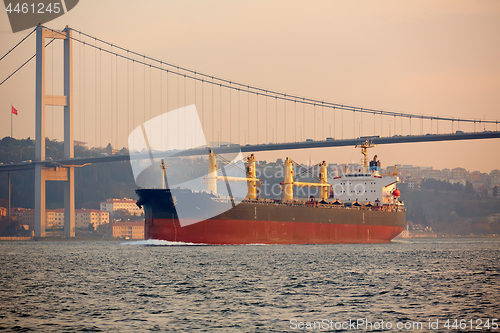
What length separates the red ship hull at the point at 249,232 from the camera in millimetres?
33750

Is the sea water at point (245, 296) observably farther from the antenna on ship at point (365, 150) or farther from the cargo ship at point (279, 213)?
the antenna on ship at point (365, 150)

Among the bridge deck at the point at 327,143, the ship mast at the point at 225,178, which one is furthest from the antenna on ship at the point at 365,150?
the ship mast at the point at 225,178

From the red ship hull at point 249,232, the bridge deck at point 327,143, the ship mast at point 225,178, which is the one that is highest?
the bridge deck at point 327,143

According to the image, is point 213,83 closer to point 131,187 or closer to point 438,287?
point 438,287

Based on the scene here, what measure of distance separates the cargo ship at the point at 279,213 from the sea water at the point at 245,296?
7911mm

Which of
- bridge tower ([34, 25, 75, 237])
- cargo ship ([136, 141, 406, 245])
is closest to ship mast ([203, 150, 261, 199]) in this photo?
cargo ship ([136, 141, 406, 245])

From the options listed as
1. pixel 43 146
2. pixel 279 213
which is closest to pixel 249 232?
pixel 279 213

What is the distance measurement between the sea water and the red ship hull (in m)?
7.89

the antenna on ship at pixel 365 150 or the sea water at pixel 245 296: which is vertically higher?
the antenna on ship at pixel 365 150

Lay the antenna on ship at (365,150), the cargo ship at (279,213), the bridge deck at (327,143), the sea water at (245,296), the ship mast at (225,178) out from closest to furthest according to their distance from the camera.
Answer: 1. the sea water at (245,296)
2. the cargo ship at (279,213)
3. the ship mast at (225,178)
4. the antenna on ship at (365,150)
5. the bridge deck at (327,143)

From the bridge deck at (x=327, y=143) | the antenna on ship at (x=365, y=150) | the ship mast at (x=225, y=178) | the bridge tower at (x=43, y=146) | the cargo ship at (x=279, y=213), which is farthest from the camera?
the bridge deck at (x=327, y=143)

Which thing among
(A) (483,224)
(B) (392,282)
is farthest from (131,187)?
(B) (392,282)

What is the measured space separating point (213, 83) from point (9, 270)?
36714 millimetres

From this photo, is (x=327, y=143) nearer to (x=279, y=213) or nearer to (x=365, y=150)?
(x=365, y=150)
